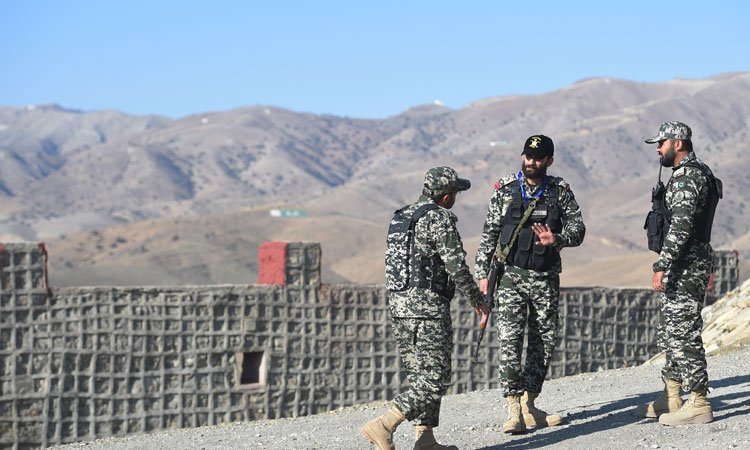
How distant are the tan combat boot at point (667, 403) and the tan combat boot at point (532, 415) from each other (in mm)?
599

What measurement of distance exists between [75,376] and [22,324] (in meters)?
0.80

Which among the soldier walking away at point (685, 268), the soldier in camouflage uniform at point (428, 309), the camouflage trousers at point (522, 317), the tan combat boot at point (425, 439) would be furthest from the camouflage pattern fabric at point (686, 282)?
the tan combat boot at point (425, 439)

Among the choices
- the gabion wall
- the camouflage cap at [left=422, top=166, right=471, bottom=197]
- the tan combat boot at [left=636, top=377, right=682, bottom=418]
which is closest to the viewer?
the camouflage cap at [left=422, top=166, right=471, bottom=197]

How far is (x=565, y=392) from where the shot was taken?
9266 millimetres

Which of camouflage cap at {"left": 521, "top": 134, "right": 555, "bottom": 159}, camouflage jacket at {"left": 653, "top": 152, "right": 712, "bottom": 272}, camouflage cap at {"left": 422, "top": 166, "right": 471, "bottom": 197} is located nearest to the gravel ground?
camouflage jacket at {"left": 653, "top": 152, "right": 712, "bottom": 272}

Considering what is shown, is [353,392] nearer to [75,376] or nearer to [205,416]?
[205,416]

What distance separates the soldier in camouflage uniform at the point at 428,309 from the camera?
6.41 meters

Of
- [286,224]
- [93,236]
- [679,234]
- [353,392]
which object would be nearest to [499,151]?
[286,224]

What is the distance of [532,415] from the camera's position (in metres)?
7.19

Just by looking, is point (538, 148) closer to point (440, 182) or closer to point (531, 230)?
point (531, 230)

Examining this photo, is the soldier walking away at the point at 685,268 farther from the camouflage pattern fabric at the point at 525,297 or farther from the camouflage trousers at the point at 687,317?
the camouflage pattern fabric at the point at 525,297

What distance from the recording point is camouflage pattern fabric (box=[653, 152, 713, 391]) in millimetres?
6734

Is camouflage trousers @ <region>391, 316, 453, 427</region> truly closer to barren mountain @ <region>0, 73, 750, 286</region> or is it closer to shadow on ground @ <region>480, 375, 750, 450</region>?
shadow on ground @ <region>480, 375, 750, 450</region>

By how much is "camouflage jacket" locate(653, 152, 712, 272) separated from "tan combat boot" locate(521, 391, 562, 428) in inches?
46.6
